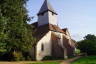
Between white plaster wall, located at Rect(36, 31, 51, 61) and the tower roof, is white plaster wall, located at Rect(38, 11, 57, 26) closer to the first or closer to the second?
the tower roof

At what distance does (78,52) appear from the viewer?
52688 mm

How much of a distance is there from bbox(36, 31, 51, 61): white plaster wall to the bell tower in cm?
495

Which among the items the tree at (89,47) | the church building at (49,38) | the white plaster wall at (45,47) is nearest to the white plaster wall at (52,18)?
the church building at (49,38)

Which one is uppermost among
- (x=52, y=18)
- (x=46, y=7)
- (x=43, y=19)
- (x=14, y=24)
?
(x=46, y=7)

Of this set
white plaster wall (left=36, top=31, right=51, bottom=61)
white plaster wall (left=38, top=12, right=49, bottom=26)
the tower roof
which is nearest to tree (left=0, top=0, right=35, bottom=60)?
white plaster wall (left=36, top=31, right=51, bottom=61)

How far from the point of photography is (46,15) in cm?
4522

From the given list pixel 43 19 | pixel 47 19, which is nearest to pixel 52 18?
pixel 47 19

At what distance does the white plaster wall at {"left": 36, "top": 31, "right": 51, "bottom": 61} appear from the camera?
38562 mm

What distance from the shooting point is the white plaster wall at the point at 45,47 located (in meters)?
38.6

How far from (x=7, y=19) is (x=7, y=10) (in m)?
2.28

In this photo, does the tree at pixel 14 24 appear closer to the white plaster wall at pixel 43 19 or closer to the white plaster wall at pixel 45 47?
the white plaster wall at pixel 45 47

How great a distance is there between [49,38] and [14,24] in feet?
54.7

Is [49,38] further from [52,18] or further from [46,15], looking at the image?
[46,15]

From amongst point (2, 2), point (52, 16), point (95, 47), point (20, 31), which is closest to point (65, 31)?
point (52, 16)
